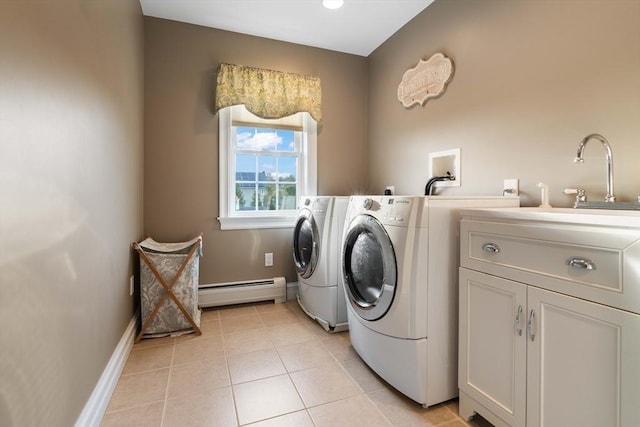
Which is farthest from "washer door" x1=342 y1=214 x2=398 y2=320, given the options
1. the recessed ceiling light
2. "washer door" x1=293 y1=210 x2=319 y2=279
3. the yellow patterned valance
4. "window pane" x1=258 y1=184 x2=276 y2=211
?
the recessed ceiling light

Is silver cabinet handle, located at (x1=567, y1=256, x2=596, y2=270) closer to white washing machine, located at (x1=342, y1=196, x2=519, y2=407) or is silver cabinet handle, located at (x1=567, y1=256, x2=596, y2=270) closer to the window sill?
white washing machine, located at (x1=342, y1=196, x2=519, y2=407)

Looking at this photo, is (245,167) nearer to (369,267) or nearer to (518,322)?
(369,267)

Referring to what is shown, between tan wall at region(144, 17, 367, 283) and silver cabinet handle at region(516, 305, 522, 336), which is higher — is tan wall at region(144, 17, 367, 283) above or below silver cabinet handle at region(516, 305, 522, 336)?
above

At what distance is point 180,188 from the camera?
2625 millimetres

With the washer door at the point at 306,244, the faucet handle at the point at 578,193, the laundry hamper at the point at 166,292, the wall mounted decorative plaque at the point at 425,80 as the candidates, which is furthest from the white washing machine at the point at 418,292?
the laundry hamper at the point at 166,292

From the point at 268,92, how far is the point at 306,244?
56.3 inches

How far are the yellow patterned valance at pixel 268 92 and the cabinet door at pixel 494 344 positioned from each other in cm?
212

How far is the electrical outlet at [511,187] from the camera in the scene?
5.59 ft

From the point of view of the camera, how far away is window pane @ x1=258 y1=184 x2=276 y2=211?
2.92m

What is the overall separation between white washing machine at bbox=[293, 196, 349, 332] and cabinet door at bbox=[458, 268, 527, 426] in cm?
98

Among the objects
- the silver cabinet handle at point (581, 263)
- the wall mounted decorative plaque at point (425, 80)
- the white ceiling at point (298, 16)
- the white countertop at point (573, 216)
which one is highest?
the white ceiling at point (298, 16)

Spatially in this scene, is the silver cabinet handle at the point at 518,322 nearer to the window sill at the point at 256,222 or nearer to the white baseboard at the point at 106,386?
the white baseboard at the point at 106,386

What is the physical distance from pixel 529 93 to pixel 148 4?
276cm

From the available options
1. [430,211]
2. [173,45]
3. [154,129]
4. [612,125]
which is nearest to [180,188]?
[154,129]
